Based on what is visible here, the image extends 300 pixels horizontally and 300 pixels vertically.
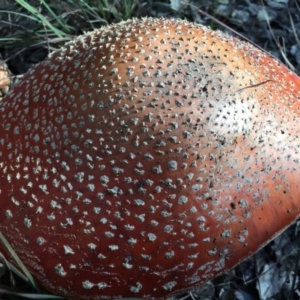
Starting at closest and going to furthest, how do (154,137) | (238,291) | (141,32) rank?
1. (154,137)
2. (141,32)
3. (238,291)

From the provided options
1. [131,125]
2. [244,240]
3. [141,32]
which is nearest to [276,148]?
[244,240]

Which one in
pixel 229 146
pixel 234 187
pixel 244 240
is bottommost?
pixel 244 240

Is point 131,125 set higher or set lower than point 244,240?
higher

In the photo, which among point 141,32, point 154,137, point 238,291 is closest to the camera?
point 154,137

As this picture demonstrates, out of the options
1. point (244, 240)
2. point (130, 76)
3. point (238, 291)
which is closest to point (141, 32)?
point (130, 76)

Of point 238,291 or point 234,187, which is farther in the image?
point 238,291

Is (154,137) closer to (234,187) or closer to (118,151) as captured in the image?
(118,151)
